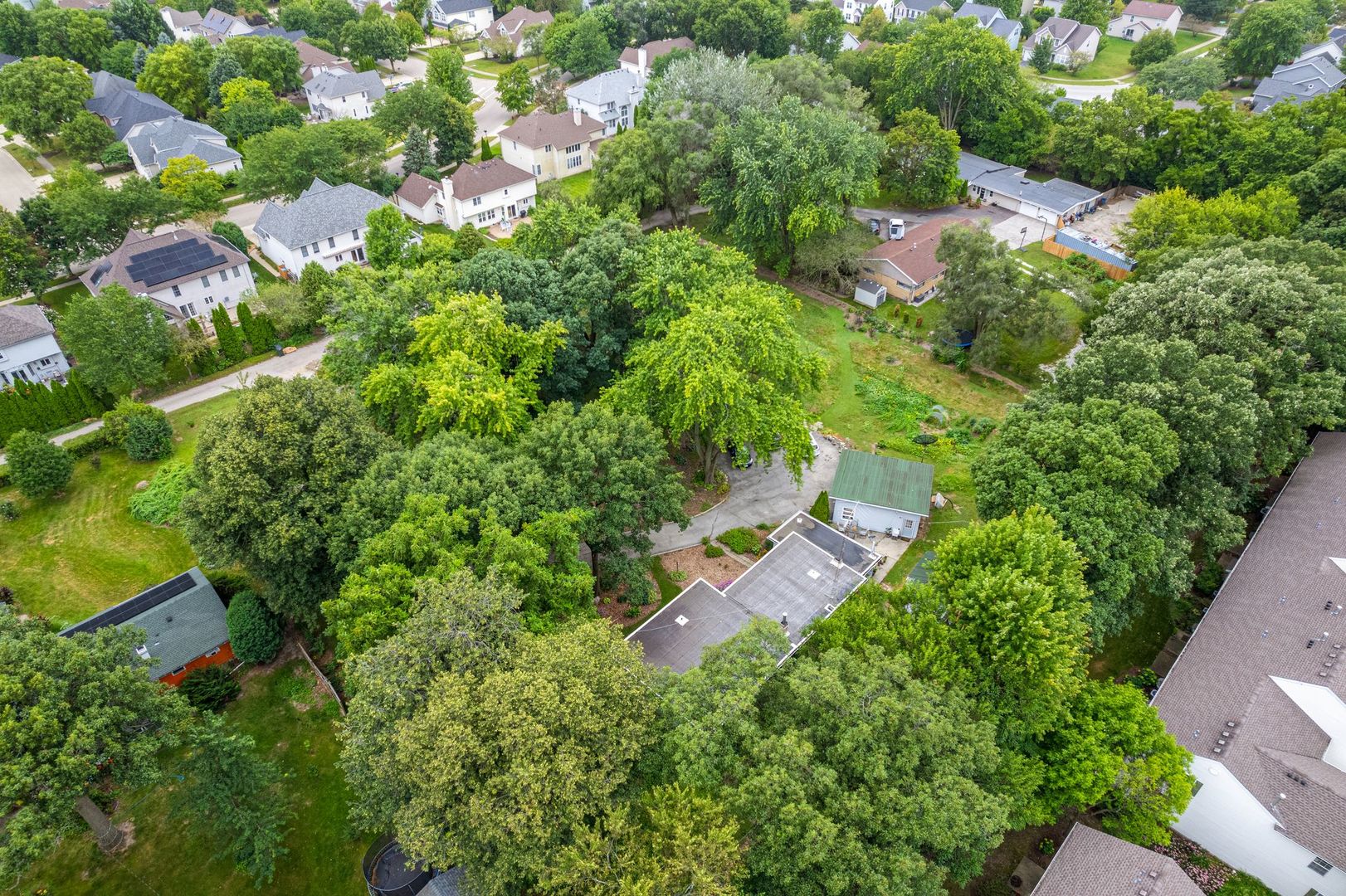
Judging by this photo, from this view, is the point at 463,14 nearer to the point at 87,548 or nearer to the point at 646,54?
the point at 646,54

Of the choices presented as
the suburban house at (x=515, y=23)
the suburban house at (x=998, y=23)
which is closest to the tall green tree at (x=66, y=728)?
the suburban house at (x=515, y=23)

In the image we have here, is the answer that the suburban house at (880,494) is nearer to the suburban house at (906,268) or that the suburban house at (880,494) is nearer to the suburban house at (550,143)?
the suburban house at (906,268)

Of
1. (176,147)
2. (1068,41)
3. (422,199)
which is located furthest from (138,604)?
(1068,41)

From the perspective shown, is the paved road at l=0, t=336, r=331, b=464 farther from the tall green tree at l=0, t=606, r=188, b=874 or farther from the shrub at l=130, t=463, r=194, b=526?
the tall green tree at l=0, t=606, r=188, b=874

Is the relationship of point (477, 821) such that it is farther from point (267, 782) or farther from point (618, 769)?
point (267, 782)

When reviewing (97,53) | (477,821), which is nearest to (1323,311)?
(477,821)

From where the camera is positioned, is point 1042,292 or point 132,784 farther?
point 1042,292

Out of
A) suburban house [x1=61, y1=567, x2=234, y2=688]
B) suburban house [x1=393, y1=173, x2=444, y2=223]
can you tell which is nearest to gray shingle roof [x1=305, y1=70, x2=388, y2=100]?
suburban house [x1=393, y1=173, x2=444, y2=223]
